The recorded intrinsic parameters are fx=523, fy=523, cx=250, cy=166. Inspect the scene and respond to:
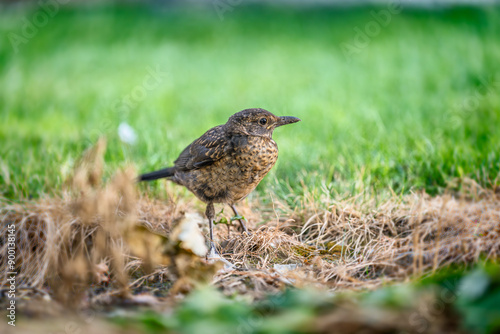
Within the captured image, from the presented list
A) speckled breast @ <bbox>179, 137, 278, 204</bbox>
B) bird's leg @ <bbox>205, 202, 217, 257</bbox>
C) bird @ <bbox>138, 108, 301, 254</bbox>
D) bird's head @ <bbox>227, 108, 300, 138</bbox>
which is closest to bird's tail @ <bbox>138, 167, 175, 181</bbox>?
bird @ <bbox>138, 108, 301, 254</bbox>

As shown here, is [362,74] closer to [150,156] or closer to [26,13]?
[150,156]

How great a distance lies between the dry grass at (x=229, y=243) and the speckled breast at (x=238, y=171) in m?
0.25

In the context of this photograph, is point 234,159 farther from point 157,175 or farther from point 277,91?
point 277,91

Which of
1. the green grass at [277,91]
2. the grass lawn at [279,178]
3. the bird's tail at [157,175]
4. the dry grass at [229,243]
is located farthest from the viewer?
the green grass at [277,91]

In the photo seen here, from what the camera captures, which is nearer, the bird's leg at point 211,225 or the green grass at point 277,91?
the bird's leg at point 211,225

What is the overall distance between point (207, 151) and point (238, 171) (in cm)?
32

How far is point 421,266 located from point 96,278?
169cm

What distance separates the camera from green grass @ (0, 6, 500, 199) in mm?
4406

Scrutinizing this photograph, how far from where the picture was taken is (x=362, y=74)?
8234mm

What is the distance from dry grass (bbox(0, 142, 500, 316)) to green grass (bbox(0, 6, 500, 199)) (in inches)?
16.8

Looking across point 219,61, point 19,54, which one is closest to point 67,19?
point 19,54

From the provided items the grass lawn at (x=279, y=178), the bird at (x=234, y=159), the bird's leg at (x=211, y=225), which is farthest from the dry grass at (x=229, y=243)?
the bird at (x=234, y=159)

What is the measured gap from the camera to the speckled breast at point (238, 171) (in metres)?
3.49

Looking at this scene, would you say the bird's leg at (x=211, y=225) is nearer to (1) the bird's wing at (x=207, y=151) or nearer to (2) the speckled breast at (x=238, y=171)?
(2) the speckled breast at (x=238, y=171)
